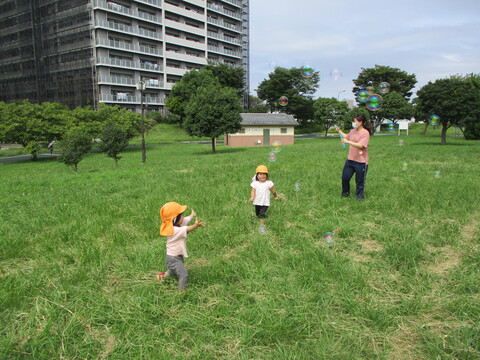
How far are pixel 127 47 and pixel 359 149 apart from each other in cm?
5148

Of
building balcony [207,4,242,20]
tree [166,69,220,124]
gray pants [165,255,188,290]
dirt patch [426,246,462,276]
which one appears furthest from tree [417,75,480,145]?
building balcony [207,4,242,20]

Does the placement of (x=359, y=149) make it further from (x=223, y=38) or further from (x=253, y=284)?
(x=223, y=38)

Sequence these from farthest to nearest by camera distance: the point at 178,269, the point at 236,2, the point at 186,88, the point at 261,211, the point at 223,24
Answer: the point at 236,2
the point at 223,24
the point at 186,88
the point at 261,211
the point at 178,269

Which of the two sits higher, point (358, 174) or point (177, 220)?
point (358, 174)

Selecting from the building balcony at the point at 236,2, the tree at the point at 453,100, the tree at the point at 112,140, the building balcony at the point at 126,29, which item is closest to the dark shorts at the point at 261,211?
the tree at the point at 112,140

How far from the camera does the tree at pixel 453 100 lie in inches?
878

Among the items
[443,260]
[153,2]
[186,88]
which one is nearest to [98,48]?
[153,2]

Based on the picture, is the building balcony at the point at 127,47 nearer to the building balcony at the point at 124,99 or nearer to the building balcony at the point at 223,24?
the building balcony at the point at 124,99

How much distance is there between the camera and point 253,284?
3605mm

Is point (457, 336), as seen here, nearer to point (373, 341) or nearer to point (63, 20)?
point (373, 341)

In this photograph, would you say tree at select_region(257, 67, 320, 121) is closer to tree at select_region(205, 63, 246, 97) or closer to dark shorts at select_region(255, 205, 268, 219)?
tree at select_region(205, 63, 246, 97)

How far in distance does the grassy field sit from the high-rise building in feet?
156

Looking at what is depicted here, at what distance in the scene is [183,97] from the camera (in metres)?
50.2

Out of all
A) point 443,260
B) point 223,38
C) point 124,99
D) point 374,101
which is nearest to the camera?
point 443,260
